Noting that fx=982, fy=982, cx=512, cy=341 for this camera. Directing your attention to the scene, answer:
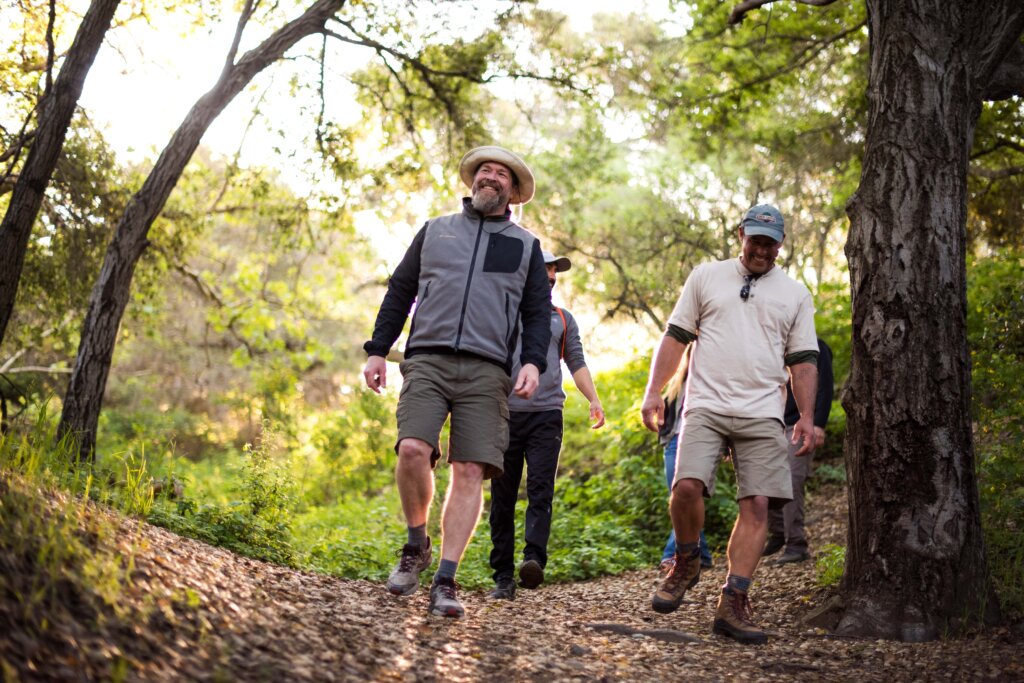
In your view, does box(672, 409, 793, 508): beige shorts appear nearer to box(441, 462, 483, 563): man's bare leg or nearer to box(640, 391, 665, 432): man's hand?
box(640, 391, 665, 432): man's hand

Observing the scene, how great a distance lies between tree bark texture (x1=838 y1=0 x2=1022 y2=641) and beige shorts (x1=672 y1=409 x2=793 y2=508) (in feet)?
2.10

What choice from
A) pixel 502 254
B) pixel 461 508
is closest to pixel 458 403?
pixel 461 508

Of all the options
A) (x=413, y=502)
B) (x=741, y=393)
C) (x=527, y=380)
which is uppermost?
(x=741, y=393)

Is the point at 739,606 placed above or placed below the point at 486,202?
below

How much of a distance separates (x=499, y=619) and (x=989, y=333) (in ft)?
13.1

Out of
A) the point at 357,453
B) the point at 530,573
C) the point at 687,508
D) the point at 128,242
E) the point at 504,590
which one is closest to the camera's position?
the point at 687,508

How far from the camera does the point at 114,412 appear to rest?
79.0ft

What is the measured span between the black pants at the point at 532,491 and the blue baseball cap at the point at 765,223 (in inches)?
72.2

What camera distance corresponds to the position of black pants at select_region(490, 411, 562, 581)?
6.52 m

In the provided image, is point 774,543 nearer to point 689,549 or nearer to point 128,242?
point 689,549

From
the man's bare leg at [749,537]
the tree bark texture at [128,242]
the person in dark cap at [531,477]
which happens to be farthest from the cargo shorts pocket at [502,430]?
the tree bark texture at [128,242]

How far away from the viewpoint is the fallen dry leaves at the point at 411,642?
10.3ft

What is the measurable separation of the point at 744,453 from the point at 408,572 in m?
1.96

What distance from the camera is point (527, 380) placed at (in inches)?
203
